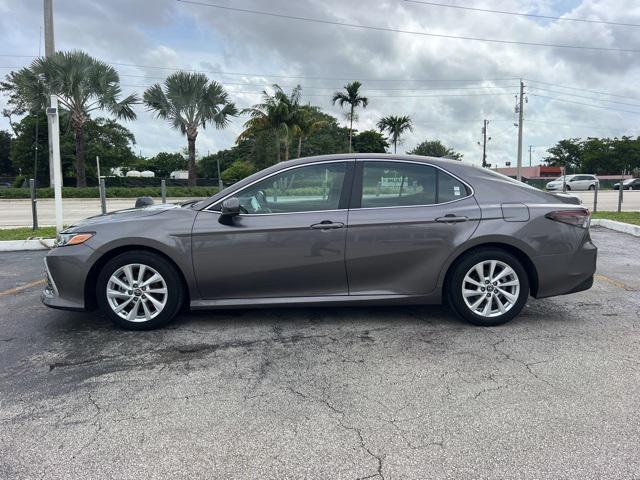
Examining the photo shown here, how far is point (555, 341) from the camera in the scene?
413 centimetres

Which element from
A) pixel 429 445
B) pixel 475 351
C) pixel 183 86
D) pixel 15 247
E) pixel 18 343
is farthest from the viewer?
pixel 183 86

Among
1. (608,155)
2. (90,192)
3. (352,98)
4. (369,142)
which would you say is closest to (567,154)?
(608,155)

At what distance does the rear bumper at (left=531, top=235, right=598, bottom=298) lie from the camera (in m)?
4.45

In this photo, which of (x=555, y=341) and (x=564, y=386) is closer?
(x=564, y=386)

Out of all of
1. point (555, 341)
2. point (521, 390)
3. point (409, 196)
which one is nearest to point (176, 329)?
point (409, 196)

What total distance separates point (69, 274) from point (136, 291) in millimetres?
590

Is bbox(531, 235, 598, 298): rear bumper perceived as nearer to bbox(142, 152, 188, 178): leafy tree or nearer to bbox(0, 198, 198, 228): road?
bbox(0, 198, 198, 228): road

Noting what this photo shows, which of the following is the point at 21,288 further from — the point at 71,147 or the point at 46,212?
the point at 71,147

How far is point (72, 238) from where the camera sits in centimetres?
439

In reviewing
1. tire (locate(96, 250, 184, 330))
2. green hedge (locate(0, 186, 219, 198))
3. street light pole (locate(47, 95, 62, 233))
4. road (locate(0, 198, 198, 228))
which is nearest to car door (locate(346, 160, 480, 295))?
tire (locate(96, 250, 184, 330))

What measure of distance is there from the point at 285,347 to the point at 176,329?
1.10 meters

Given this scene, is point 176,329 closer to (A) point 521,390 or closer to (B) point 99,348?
(B) point 99,348

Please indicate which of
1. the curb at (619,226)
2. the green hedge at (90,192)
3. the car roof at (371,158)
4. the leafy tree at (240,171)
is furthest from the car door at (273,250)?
the leafy tree at (240,171)

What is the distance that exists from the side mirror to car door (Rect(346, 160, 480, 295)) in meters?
0.98
